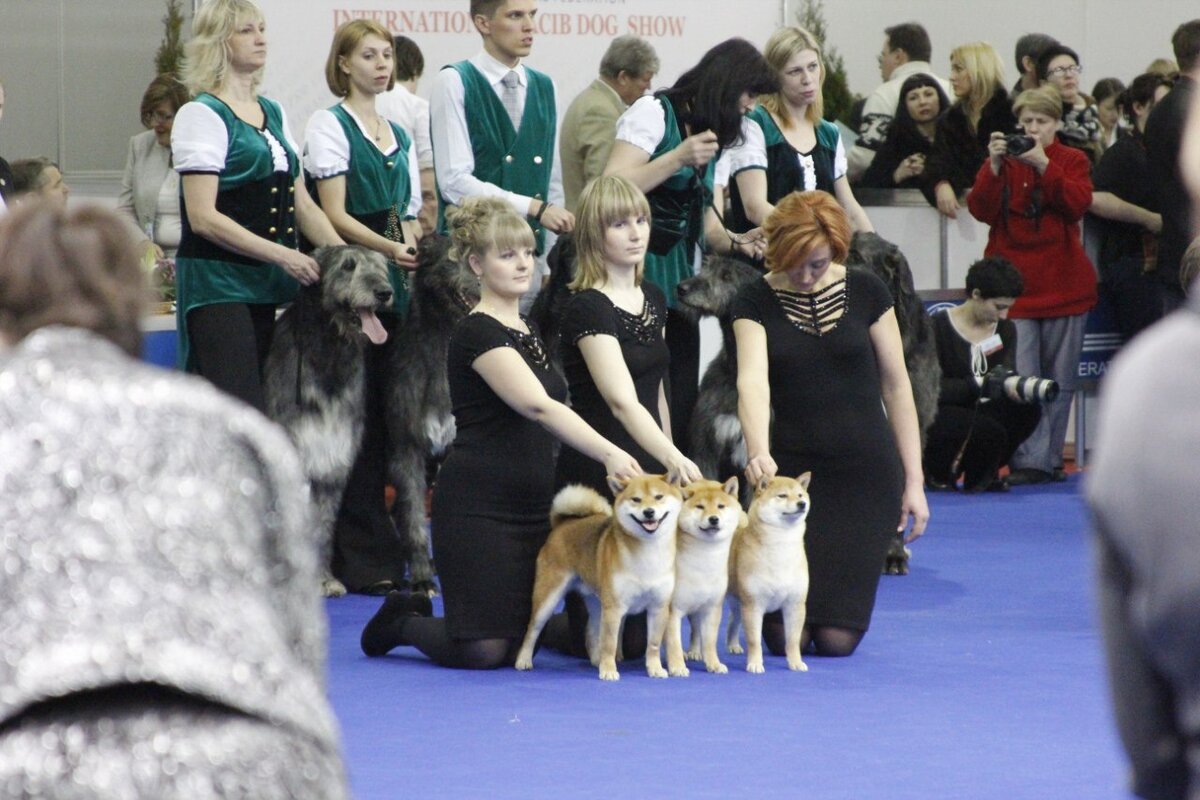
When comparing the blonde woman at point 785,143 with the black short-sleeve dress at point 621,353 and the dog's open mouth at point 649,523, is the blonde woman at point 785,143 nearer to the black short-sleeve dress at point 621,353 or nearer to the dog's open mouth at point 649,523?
the black short-sleeve dress at point 621,353

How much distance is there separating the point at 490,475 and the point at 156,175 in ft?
11.6

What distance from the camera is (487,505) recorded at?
474 centimetres

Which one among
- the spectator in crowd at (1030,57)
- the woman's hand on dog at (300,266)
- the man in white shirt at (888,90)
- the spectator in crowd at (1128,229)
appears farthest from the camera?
the spectator in crowd at (1030,57)

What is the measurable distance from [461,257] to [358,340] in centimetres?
83

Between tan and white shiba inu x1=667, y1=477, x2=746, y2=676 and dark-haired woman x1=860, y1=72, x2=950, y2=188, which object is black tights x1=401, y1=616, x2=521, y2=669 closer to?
tan and white shiba inu x1=667, y1=477, x2=746, y2=676

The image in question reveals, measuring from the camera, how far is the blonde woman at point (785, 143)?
609 centimetres

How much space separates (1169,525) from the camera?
1304mm

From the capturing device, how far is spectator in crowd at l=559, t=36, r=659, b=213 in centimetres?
767

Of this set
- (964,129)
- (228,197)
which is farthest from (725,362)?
(964,129)

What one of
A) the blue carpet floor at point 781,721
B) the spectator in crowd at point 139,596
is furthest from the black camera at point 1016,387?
the spectator in crowd at point 139,596

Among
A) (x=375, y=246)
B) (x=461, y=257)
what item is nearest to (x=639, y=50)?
(x=375, y=246)

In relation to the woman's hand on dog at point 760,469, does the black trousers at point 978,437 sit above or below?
below

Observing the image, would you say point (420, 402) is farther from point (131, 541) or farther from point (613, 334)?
point (131, 541)

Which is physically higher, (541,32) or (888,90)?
(541,32)
